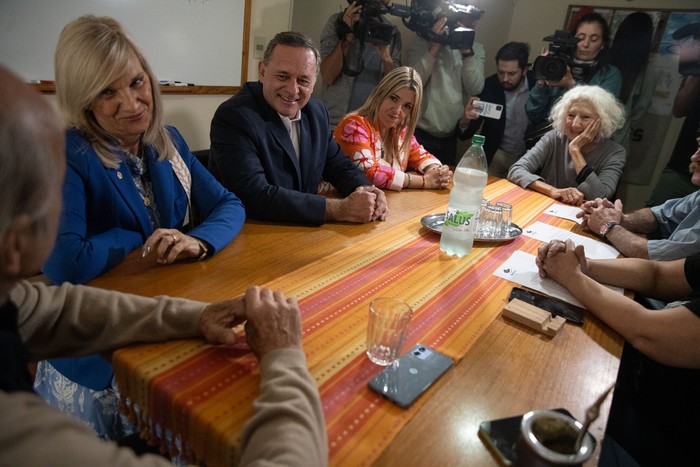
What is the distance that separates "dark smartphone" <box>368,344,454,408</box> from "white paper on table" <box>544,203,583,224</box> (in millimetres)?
1381

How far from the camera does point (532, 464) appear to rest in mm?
578

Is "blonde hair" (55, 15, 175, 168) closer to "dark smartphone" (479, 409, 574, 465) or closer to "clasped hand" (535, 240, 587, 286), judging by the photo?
"dark smartphone" (479, 409, 574, 465)

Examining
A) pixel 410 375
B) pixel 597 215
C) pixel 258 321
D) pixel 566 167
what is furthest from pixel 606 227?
pixel 258 321

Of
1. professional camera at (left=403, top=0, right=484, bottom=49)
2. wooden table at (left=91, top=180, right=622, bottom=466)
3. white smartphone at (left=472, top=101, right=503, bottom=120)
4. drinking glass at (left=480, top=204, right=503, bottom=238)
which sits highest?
professional camera at (left=403, top=0, right=484, bottom=49)

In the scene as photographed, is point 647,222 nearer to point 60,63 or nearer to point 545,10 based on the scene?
point 60,63

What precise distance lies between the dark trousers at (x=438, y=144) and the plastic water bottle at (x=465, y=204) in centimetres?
186

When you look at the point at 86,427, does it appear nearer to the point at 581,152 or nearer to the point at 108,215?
the point at 108,215

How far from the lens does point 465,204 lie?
4.62 ft

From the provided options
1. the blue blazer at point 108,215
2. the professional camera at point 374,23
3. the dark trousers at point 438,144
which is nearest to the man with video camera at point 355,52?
the professional camera at point 374,23

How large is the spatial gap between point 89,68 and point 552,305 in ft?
4.38

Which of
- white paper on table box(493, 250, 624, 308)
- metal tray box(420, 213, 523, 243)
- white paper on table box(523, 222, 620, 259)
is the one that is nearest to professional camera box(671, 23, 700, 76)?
white paper on table box(523, 222, 620, 259)

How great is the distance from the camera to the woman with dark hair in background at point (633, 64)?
340 centimetres

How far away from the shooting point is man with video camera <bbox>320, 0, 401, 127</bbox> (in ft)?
9.36

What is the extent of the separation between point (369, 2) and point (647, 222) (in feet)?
6.79
